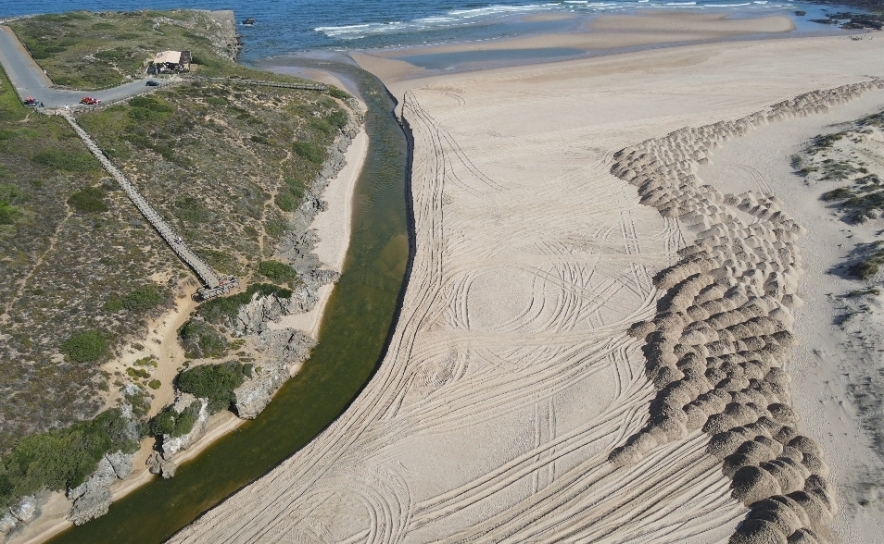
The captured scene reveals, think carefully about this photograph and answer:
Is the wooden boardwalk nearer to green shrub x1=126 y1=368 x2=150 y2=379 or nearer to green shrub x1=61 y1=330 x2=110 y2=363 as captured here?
green shrub x1=126 y1=368 x2=150 y2=379

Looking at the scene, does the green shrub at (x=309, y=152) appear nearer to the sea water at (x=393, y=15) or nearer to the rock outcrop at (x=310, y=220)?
the rock outcrop at (x=310, y=220)

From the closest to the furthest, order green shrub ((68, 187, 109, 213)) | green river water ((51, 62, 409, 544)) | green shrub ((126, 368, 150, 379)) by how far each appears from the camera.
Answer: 1. green river water ((51, 62, 409, 544))
2. green shrub ((126, 368, 150, 379))
3. green shrub ((68, 187, 109, 213))

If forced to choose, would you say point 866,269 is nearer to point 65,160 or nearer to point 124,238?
point 124,238

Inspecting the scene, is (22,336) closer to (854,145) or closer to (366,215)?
(366,215)

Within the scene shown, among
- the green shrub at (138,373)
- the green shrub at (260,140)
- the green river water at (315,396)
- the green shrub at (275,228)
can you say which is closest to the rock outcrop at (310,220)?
the green shrub at (275,228)

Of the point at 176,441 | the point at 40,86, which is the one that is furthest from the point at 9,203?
the point at 40,86

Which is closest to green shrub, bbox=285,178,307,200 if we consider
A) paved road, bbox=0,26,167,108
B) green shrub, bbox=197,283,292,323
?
green shrub, bbox=197,283,292,323
